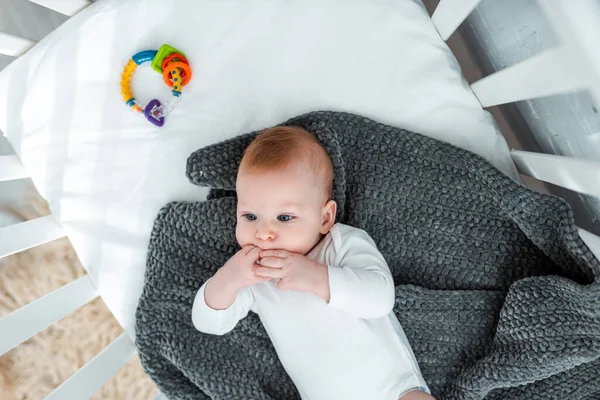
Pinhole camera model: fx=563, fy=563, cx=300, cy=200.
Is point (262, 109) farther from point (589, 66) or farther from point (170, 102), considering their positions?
point (589, 66)

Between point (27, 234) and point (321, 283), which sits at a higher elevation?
point (27, 234)

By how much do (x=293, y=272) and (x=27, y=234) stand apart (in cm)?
54

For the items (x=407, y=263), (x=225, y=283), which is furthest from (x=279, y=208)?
(x=407, y=263)

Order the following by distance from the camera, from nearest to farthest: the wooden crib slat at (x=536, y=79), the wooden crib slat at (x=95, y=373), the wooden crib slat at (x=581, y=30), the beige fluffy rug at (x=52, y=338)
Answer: the wooden crib slat at (x=581, y=30) → the wooden crib slat at (x=536, y=79) → the wooden crib slat at (x=95, y=373) → the beige fluffy rug at (x=52, y=338)

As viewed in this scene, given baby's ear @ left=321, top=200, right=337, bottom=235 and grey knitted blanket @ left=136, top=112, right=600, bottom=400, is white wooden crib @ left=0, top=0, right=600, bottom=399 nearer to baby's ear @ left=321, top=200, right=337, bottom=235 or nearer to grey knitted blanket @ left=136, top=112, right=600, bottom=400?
grey knitted blanket @ left=136, top=112, right=600, bottom=400

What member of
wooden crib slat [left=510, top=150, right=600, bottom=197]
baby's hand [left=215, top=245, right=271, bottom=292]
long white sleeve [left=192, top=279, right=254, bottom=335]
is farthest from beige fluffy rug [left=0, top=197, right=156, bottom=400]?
wooden crib slat [left=510, top=150, right=600, bottom=197]

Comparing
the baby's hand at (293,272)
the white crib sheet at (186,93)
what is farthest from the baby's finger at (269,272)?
the white crib sheet at (186,93)

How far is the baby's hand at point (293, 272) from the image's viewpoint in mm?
883

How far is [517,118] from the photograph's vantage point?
1156mm

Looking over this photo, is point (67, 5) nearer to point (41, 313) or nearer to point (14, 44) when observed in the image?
point (14, 44)

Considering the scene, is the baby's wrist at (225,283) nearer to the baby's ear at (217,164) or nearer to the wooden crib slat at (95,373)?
the baby's ear at (217,164)

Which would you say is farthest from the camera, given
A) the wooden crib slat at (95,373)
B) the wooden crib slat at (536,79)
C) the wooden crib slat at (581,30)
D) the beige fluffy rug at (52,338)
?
the beige fluffy rug at (52,338)

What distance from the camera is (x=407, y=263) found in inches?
41.7

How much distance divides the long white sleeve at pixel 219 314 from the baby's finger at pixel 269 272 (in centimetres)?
12
